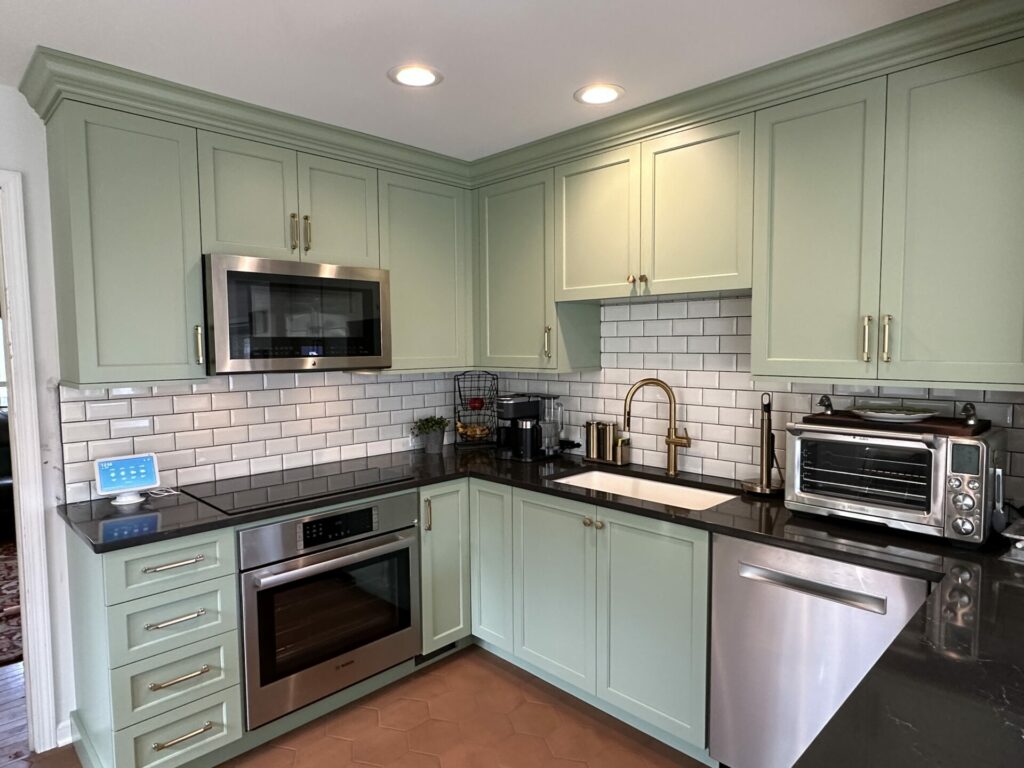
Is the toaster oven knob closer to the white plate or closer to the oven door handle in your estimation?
the white plate

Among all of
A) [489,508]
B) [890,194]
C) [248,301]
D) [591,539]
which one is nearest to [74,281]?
[248,301]

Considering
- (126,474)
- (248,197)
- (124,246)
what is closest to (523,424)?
(248,197)

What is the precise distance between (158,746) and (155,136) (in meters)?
2.05

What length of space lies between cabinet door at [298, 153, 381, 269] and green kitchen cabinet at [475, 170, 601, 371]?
1.95ft

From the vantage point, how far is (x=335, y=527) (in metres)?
2.41

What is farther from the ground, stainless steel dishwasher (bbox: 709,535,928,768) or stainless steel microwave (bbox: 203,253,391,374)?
stainless steel microwave (bbox: 203,253,391,374)

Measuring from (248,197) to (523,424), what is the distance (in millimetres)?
1523

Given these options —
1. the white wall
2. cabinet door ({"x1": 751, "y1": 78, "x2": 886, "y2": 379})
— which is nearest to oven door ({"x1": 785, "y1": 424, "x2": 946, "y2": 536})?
cabinet door ({"x1": 751, "y1": 78, "x2": 886, "y2": 379})

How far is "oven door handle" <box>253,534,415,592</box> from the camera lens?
7.32 ft

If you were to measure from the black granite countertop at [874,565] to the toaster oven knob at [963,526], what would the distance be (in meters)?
0.05

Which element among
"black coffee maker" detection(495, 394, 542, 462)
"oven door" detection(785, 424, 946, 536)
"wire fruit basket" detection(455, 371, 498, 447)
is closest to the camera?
"oven door" detection(785, 424, 946, 536)

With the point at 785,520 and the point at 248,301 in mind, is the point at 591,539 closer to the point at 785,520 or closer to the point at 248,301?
the point at 785,520

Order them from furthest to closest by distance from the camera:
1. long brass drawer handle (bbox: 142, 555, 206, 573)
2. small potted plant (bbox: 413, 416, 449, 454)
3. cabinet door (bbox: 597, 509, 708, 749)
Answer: small potted plant (bbox: 413, 416, 449, 454), cabinet door (bbox: 597, 509, 708, 749), long brass drawer handle (bbox: 142, 555, 206, 573)

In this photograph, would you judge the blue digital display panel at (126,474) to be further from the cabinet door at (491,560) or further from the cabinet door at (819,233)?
the cabinet door at (819,233)
